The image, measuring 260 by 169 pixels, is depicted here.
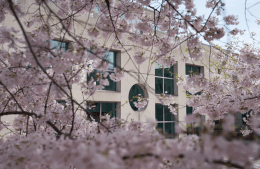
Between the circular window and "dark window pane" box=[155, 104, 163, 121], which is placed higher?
the circular window

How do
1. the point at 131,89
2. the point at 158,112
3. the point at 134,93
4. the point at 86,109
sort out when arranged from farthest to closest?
the point at 158,112
the point at 134,93
the point at 131,89
the point at 86,109

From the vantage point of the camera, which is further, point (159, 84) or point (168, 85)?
point (168, 85)

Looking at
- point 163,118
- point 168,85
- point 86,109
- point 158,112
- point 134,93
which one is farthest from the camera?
point 168,85

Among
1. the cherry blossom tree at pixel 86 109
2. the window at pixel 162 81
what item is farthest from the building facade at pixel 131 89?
the cherry blossom tree at pixel 86 109

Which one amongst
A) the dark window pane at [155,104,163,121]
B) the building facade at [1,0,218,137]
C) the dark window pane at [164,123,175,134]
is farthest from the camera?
the dark window pane at [164,123,175,134]

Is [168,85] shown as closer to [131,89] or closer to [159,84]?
[159,84]

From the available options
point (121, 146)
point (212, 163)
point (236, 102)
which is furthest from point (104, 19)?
point (236, 102)

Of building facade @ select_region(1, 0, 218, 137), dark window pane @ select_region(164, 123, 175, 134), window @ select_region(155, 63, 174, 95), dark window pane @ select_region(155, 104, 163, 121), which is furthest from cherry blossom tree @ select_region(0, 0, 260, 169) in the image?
dark window pane @ select_region(164, 123, 175, 134)

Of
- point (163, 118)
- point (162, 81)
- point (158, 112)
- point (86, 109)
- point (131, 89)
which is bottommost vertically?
point (163, 118)

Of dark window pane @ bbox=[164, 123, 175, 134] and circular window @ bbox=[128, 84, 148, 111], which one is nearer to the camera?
circular window @ bbox=[128, 84, 148, 111]

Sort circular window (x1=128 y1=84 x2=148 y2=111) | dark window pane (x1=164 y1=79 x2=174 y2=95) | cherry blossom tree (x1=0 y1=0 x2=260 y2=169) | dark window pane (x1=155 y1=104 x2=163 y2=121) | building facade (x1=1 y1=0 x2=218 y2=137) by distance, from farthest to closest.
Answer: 1. dark window pane (x1=164 y1=79 x2=174 y2=95)
2. dark window pane (x1=155 y1=104 x2=163 y2=121)
3. circular window (x1=128 y1=84 x2=148 y2=111)
4. building facade (x1=1 y1=0 x2=218 y2=137)
5. cherry blossom tree (x1=0 y1=0 x2=260 y2=169)

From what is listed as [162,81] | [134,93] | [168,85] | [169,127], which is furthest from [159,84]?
[169,127]

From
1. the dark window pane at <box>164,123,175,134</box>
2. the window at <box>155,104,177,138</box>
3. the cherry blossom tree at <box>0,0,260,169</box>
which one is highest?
the cherry blossom tree at <box>0,0,260,169</box>

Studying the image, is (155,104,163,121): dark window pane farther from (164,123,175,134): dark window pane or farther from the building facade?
(164,123,175,134): dark window pane
